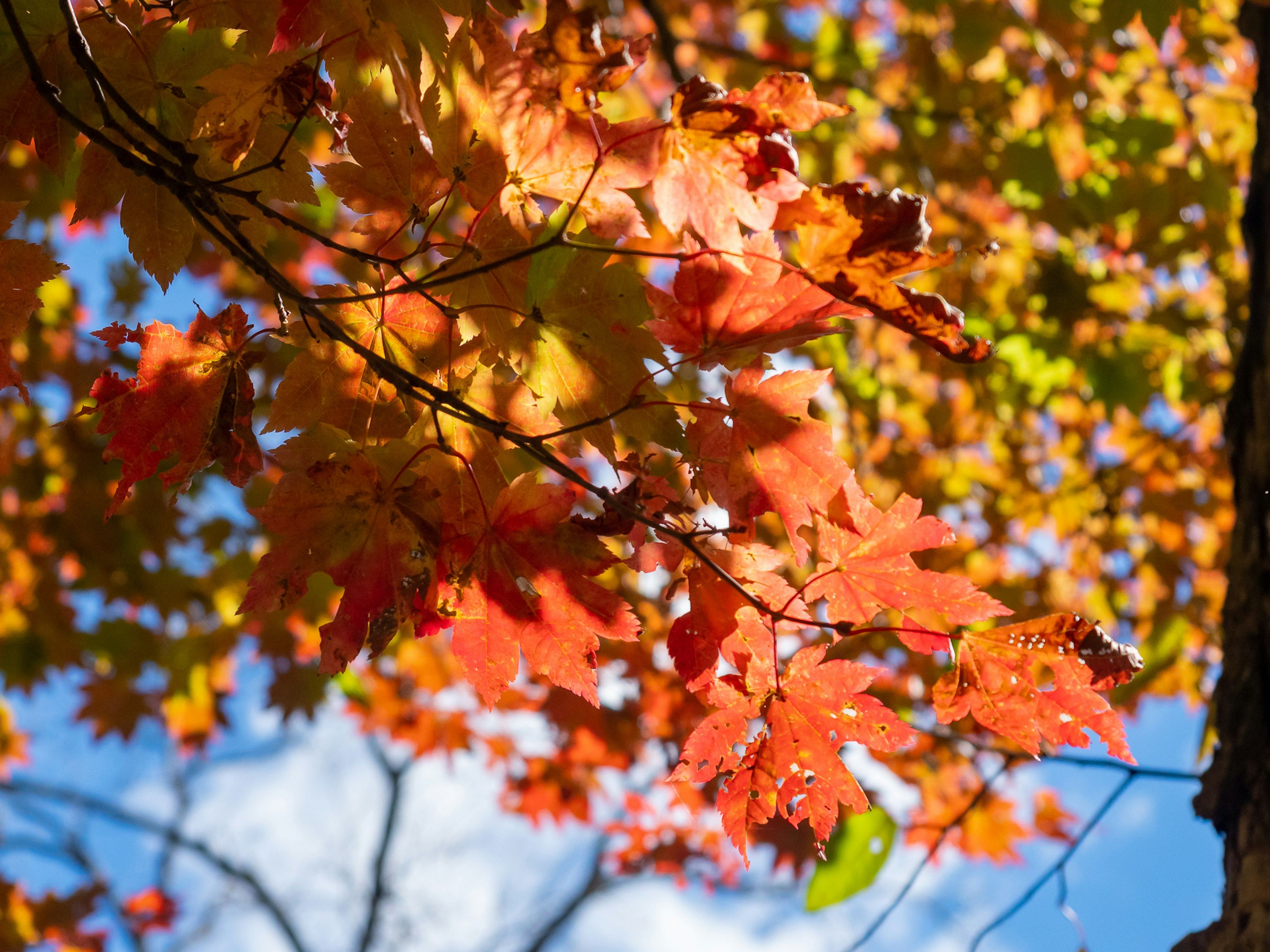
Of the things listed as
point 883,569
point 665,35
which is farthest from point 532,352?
point 665,35

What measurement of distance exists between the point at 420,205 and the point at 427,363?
20cm

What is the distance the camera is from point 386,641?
939 millimetres

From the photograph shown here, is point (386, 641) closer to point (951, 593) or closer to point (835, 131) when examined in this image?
point (951, 593)

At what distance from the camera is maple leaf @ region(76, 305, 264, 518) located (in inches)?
41.3

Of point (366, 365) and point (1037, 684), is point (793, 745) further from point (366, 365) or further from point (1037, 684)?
point (366, 365)

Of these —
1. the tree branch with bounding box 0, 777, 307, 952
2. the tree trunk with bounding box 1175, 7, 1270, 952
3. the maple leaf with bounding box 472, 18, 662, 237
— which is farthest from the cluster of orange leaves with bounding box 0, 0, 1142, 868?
the tree branch with bounding box 0, 777, 307, 952

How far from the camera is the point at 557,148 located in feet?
3.18

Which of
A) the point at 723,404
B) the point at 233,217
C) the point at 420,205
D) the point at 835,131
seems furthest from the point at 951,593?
the point at 835,131

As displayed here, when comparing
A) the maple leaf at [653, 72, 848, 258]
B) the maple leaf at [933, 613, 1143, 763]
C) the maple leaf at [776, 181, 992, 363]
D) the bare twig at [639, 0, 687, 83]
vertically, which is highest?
the bare twig at [639, 0, 687, 83]

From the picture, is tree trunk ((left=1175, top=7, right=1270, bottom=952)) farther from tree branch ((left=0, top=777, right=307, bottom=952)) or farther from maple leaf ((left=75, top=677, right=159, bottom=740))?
tree branch ((left=0, top=777, right=307, bottom=952))

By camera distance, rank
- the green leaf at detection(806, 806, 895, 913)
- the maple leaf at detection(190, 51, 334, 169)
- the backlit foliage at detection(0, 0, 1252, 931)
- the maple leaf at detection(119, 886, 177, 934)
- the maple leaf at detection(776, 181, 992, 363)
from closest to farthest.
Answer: the maple leaf at detection(776, 181, 992, 363)
the backlit foliage at detection(0, 0, 1252, 931)
the maple leaf at detection(190, 51, 334, 169)
the green leaf at detection(806, 806, 895, 913)
the maple leaf at detection(119, 886, 177, 934)

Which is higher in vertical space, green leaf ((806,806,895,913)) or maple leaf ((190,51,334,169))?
maple leaf ((190,51,334,169))

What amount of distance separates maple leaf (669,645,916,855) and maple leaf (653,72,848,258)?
511 mm

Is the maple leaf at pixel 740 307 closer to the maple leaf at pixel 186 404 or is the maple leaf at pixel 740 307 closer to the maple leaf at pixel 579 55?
the maple leaf at pixel 579 55
